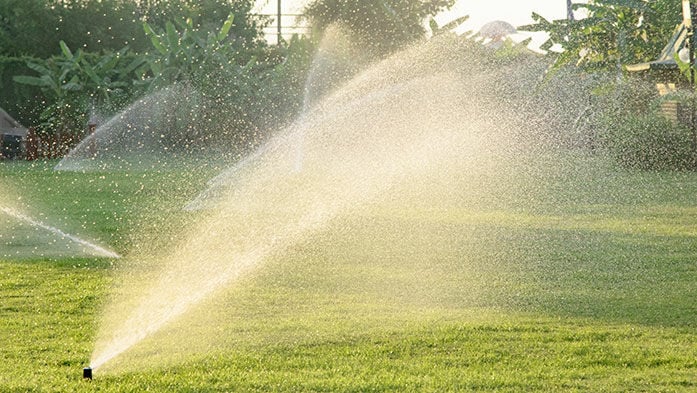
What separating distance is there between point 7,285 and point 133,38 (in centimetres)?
3421

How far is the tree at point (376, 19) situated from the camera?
4872 centimetres

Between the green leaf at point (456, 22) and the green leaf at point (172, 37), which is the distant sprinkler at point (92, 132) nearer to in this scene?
the green leaf at point (172, 37)

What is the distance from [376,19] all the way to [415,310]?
43.2 metres

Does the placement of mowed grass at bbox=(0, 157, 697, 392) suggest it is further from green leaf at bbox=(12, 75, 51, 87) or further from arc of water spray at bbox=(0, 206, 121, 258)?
green leaf at bbox=(12, 75, 51, 87)

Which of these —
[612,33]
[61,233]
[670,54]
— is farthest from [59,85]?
[61,233]

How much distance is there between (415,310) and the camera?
7559mm

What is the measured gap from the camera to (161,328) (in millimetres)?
7023

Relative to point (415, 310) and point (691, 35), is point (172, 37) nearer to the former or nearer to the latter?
point (691, 35)

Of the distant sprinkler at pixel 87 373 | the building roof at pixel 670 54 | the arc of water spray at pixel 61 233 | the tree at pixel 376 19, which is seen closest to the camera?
the distant sprinkler at pixel 87 373

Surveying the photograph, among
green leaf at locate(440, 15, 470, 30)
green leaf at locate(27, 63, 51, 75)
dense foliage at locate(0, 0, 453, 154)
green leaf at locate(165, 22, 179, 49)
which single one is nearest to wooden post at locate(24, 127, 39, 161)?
dense foliage at locate(0, 0, 453, 154)

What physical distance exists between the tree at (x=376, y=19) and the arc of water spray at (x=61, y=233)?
109ft

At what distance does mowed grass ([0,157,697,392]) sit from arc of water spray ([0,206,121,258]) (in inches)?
10.2

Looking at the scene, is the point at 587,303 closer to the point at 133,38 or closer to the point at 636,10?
the point at 636,10

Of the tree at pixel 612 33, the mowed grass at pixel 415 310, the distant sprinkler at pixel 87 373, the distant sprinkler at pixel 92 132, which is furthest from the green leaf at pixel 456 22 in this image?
the distant sprinkler at pixel 87 373
